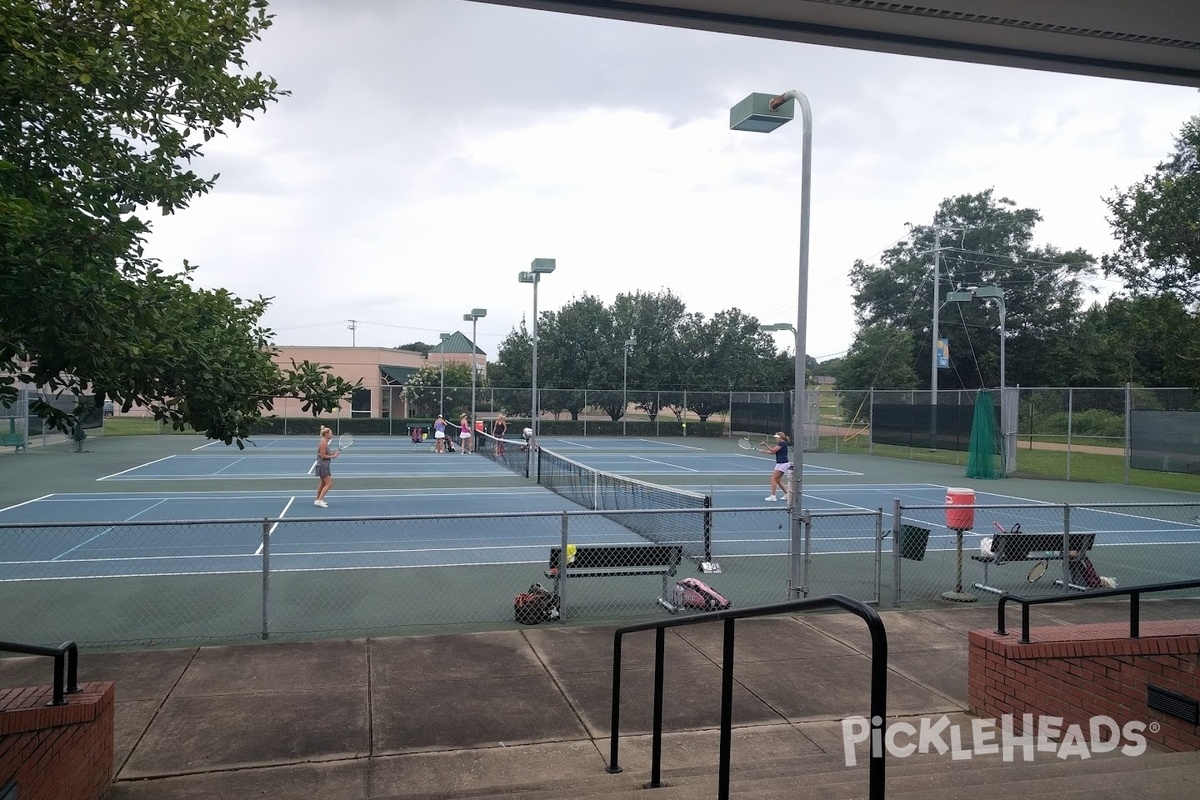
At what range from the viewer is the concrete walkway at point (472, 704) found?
6152 mm

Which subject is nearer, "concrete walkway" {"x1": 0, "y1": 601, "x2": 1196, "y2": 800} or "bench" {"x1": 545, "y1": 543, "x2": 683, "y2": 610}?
"concrete walkway" {"x1": 0, "y1": 601, "x2": 1196, "y2": 800}

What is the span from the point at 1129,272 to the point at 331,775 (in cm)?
3068

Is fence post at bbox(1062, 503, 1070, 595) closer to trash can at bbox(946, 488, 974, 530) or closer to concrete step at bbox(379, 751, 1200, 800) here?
trash can at bbox(946, 488, 974, 530)

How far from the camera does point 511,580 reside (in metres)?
12.5

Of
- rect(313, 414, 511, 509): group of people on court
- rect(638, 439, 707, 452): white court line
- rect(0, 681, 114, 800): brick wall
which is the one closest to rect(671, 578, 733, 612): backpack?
rect(0, 681, 114, 800): brick wall

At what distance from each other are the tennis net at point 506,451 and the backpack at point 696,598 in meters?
17.6

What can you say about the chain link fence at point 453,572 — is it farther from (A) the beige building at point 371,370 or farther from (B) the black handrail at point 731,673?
(A) the beige building at point 371,370

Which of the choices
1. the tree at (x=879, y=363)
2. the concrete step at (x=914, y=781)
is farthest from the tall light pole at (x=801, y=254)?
the tree at (x=879, y=363)

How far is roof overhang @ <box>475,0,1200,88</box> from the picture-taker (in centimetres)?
A: 364

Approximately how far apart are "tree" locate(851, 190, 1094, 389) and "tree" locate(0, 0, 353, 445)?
61392 mm

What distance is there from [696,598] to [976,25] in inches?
299

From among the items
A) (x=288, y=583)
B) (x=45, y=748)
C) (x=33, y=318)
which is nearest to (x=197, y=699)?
(x=45, y=748)

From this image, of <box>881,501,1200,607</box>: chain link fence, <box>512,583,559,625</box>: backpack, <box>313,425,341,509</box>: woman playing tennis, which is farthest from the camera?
<box>313,425,341,509</box>: woman playing tennis

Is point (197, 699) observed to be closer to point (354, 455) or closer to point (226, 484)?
point (226, 484)
